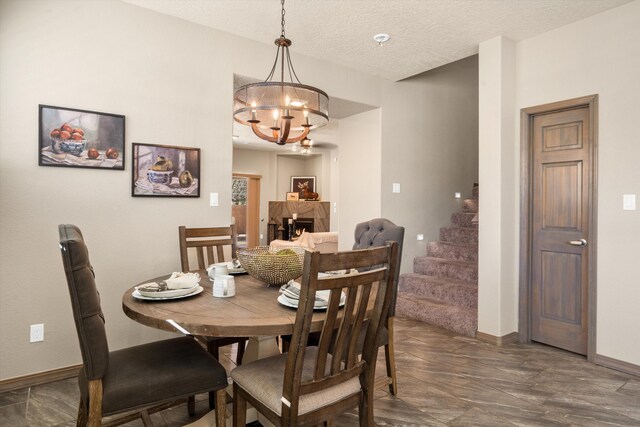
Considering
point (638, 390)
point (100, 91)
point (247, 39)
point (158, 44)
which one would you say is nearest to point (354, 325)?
point (638, 390)

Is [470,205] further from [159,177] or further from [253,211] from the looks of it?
[253,211]

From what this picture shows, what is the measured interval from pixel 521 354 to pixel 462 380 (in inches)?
33.6

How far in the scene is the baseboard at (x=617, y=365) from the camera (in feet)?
9.20

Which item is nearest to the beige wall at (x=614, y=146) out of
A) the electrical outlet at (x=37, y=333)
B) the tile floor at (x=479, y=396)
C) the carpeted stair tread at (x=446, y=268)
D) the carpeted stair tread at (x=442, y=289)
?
the tile floor at (x=479, y=396)

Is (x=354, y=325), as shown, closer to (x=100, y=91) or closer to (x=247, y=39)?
(x=100, y=91)

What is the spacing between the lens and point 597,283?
303cm

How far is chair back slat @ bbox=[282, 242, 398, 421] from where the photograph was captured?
53.1 inches

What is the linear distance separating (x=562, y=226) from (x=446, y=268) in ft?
4.74

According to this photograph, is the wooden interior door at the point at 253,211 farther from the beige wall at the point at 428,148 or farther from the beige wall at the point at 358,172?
the beige wall at the point at 428,148

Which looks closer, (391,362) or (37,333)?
(391,362)

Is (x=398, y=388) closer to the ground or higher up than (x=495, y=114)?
closer to the ground

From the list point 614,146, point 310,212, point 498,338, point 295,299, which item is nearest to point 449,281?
point 498,338

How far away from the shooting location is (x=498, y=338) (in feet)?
11.2

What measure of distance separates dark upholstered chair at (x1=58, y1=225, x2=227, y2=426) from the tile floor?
0.67m
